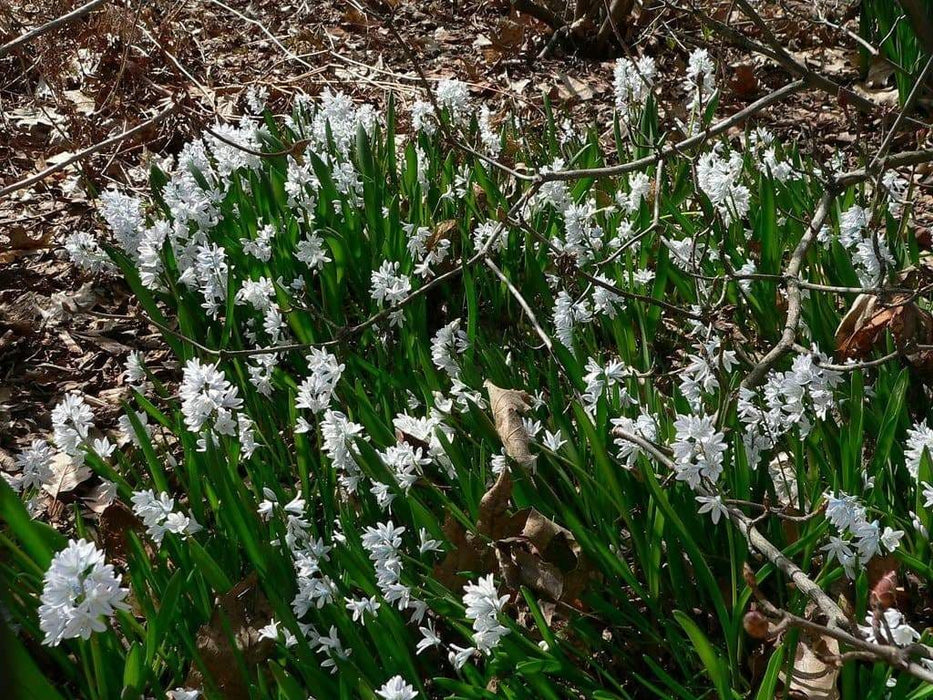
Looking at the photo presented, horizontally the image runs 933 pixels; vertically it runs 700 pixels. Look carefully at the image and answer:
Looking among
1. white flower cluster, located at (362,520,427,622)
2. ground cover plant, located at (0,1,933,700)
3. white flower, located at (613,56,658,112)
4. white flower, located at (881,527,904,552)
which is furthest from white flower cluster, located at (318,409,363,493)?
white flower, located at (613,56,658,112)

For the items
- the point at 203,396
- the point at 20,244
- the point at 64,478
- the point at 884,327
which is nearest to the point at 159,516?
the point at 203,396

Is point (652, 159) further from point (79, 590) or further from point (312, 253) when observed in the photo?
point (79, 590)

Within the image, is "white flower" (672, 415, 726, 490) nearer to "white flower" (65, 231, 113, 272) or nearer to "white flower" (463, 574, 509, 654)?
"white flower" (463, 574, 509, 654)


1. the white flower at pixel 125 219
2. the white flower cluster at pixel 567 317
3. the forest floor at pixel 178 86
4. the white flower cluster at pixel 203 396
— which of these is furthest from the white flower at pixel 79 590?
the forest floor at pixel 178 86

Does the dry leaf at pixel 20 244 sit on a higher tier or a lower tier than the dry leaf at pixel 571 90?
higher

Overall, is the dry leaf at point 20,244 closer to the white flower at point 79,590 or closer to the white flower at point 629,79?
the white flower at point 629,79

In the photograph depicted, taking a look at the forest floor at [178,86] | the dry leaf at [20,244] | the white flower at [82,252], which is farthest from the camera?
the dry leaf at [20,244]

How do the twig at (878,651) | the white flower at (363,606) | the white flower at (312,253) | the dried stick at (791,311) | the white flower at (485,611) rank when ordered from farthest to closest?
the white flower at (312,253) < the dried stick at (791,311) < the white flower at (363,606) < the white flower at (485,611) < the twig at (878,651)

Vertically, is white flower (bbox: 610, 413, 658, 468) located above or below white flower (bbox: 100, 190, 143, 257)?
below

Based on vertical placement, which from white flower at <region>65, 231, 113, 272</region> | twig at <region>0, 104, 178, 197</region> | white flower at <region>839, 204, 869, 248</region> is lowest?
white flower at <region>839, 204, 869, 248</region>
